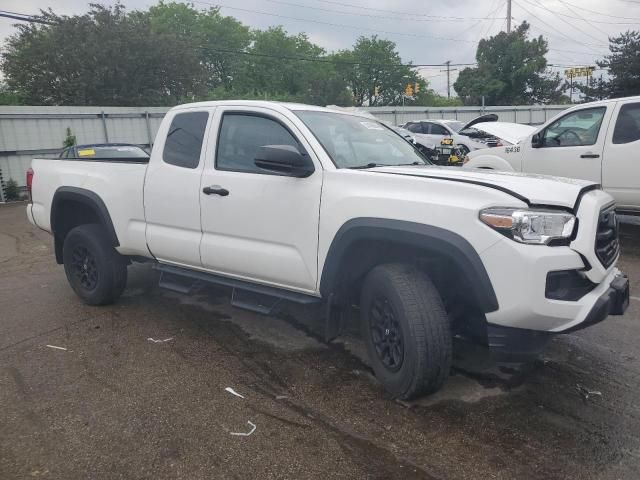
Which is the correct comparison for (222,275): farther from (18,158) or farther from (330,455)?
(18,158)

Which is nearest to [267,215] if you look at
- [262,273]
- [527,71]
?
[262,273]

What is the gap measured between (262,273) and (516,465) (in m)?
2.05

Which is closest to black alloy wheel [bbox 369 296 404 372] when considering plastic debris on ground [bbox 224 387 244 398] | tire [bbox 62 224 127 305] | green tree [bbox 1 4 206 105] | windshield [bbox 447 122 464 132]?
plastic debris on ground [bbox 224 387 244 398]

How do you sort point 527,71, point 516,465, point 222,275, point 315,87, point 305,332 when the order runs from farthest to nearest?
point 315,87
point 527,71
point 305,332
point 222,275
point 516,465

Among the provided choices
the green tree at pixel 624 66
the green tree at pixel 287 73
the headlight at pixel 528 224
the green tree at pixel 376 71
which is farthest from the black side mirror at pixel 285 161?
the green tree at pixel 376 71

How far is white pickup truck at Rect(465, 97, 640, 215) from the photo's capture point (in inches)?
260

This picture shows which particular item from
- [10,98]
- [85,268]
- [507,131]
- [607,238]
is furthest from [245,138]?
[10,98]

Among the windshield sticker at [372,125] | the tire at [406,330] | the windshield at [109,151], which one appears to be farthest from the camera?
the windshield at [109,151]

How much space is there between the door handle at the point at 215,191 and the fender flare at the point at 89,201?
134 centimetres

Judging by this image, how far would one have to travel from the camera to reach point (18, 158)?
16.8 metres

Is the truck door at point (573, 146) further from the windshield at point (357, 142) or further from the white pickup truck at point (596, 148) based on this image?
the windshield at point (357, 142)

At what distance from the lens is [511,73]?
46.3 meters

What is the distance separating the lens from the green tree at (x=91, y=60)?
26953 mm

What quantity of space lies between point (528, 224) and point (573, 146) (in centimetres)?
512
